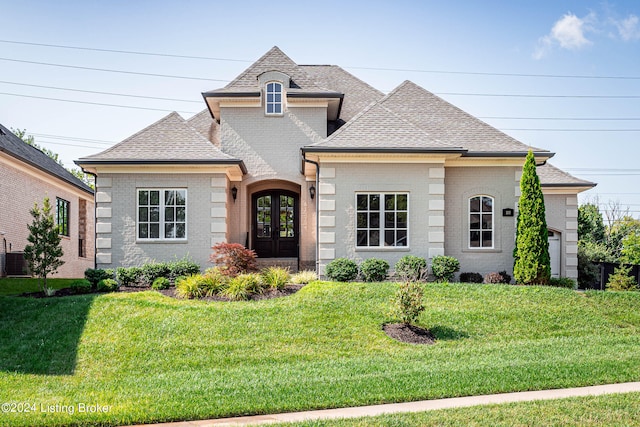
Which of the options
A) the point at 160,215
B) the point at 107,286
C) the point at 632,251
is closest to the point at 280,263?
the point at 160,215

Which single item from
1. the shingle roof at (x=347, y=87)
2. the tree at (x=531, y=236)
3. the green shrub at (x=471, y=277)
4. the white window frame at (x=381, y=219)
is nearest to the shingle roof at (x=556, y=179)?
the tree at (x=531, y=236)

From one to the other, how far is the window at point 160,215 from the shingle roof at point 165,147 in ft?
3.59

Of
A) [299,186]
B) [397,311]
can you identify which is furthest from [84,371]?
[299,186]

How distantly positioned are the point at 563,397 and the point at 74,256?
23.9 meters

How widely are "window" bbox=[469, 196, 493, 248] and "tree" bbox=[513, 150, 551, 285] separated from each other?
4.31 feet

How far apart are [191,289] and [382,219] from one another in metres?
5.90

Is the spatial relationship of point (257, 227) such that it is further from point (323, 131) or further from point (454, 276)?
point (454, 276)

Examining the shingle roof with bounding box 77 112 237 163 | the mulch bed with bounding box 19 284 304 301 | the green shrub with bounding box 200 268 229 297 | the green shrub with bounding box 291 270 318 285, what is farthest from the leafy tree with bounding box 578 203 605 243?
the green shrub with bounding box 200 268 229 297

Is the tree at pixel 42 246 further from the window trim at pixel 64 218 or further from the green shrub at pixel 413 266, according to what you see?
the window trim at pixel 64 218

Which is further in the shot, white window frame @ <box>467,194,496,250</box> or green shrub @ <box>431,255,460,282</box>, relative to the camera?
white window frame @ <box>467,194,496,250</box>

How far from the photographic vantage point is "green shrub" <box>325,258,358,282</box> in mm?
15320

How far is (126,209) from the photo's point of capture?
1675 cm

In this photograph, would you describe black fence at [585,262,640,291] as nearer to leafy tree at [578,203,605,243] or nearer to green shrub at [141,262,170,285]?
leafy tree at [578,203,605,243]

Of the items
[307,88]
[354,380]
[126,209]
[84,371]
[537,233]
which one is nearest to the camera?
[354,380]
